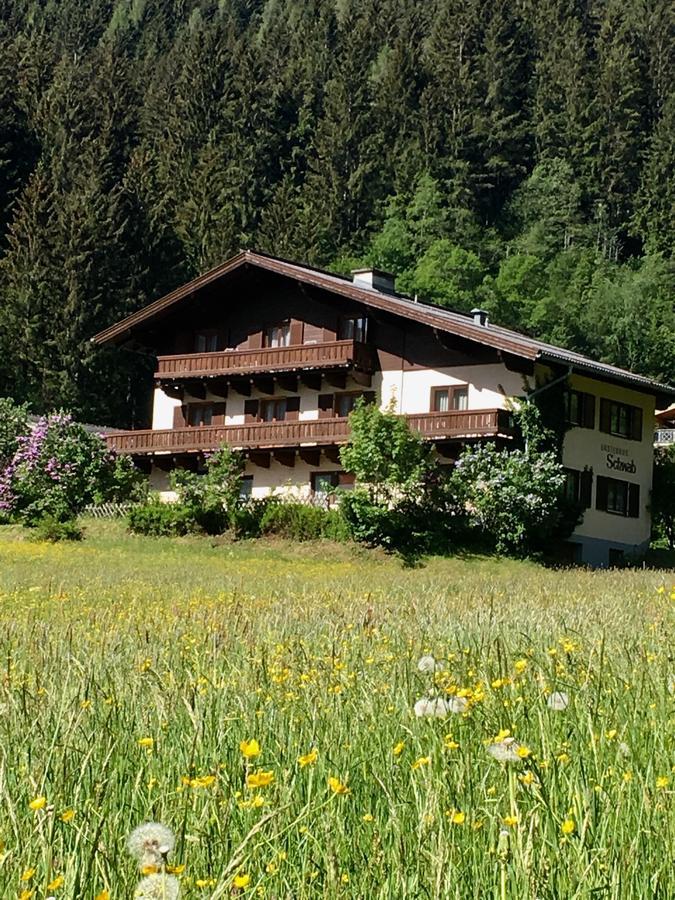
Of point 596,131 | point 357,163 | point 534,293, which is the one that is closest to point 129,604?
point 534,293

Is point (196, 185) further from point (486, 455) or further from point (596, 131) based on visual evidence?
point (486, 455)

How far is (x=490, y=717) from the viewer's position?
215 inches

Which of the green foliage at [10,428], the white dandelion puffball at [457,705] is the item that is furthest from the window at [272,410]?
the white dandelion puffball at [457,705]

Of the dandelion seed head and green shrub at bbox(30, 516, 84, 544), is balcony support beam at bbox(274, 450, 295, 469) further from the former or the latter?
the dandelion seed head

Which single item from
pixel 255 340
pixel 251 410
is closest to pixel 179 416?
pixel 251 410

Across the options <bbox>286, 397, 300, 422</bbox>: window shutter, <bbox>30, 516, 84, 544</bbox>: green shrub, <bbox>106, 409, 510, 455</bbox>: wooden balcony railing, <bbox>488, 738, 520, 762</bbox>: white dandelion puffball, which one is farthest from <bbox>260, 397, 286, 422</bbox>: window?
<bbox>488, 738, 520, 762</bbox>: white dandelion puffball

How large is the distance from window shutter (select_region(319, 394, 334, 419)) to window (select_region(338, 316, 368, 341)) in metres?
2.00

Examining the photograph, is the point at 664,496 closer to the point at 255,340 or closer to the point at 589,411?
the point at 589,411

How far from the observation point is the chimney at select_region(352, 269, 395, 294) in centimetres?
4953

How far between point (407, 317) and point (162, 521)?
974cm

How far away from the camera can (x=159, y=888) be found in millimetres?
2553

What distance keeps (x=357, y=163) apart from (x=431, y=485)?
2463 inches

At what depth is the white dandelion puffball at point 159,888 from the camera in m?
2.52

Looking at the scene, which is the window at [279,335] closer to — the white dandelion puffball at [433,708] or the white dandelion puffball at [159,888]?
the white dandelion puffball at [433,708]
